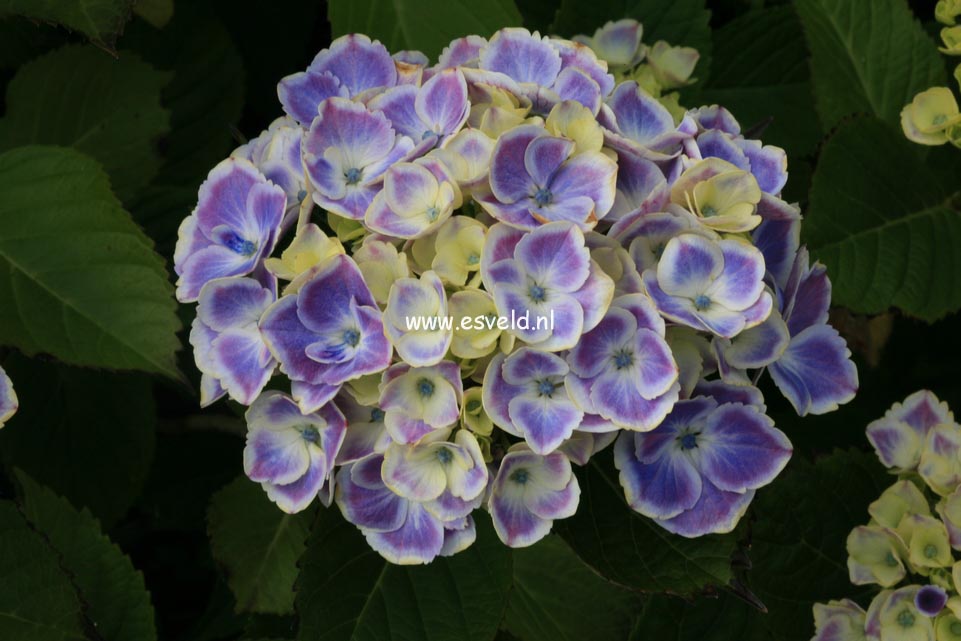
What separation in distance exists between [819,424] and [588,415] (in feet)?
3.36

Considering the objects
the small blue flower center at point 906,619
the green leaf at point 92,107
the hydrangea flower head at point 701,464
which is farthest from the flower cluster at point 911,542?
the green leaf at point 92,107

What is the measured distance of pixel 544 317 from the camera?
2.87 feet

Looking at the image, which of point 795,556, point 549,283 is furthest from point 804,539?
point 549,283

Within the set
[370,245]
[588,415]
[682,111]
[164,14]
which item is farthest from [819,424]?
[164,14]

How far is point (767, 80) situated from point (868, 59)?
26 centimetres

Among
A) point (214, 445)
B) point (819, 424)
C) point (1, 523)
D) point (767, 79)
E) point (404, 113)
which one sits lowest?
point (214, 445)

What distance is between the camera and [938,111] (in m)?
1.34

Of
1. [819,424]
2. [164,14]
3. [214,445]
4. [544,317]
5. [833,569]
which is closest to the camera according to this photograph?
[544,317]

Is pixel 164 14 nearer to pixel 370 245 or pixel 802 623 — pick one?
pixel 370 245

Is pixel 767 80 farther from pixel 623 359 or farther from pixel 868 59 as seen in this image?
pixel 623 359

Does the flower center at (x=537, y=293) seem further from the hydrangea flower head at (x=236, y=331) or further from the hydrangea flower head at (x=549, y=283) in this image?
the hydrangea flower head at (x=236, y=331)

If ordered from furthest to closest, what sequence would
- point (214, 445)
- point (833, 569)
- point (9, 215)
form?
1. point (214, 445)
2. point (833, 569)
3. point (9, 215)

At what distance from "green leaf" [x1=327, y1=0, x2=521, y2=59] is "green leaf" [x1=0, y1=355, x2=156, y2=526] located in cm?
69

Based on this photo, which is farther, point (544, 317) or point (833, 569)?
A: point (833, 569)
